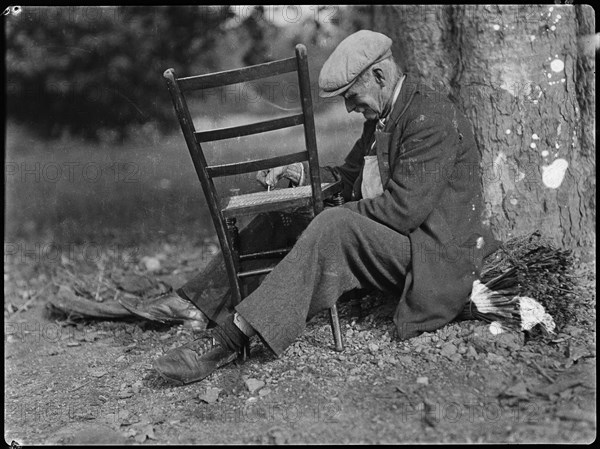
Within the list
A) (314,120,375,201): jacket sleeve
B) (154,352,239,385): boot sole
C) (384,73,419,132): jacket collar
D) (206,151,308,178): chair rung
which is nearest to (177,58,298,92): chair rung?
(206,151,308,178): chair rung

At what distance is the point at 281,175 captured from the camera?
12.6 feet

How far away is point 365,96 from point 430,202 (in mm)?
639

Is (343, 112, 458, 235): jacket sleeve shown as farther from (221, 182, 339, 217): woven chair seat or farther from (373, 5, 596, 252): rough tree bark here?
(373, 5, 596, 252): rough tree bark

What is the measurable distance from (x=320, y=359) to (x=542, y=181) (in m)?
1.68

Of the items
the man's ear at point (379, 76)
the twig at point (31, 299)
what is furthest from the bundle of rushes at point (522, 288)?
the twig at point (31, 299)

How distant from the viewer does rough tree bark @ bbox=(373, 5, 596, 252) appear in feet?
12.7

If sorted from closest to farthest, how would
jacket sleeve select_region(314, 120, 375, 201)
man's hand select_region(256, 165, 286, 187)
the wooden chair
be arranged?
the wooden chair → man's hand select_region(256, 165, 286, 187) → jacket sleeve select_region(314, 120, 375, 201)

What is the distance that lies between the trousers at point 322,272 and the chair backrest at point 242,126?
0.20 metres

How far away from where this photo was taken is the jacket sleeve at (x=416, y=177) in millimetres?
3195

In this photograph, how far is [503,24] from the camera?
12.7 ft

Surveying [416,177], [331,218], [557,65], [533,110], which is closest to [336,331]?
[331,218]

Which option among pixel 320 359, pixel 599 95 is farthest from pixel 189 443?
pixel 599 95

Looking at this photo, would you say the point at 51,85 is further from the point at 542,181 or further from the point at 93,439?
the point at 542,181

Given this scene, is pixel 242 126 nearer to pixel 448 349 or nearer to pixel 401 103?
pixel 401 103
